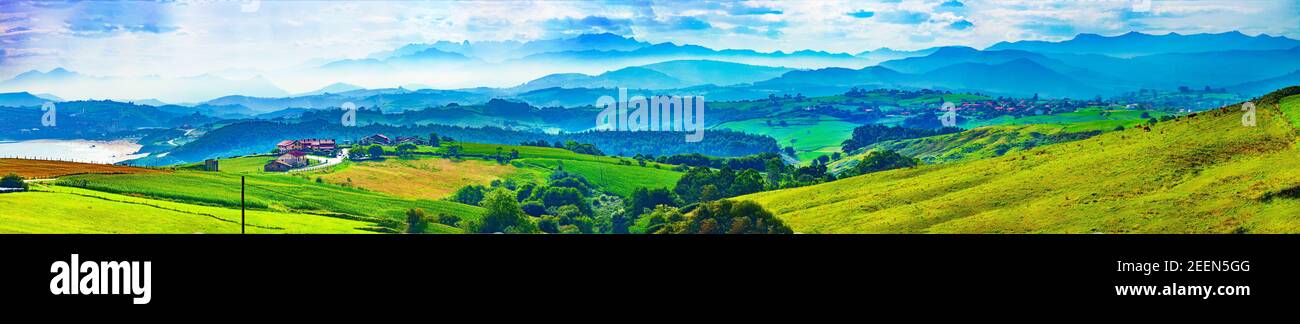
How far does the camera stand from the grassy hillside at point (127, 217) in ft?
133

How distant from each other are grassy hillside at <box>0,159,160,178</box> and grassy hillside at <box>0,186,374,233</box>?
6.38 metres

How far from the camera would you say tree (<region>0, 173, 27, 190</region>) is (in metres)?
47.8

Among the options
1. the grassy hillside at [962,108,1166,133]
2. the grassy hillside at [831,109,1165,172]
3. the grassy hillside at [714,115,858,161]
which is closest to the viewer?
the grassy hillside at [831,109,1165,172]

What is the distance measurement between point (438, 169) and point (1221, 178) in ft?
208

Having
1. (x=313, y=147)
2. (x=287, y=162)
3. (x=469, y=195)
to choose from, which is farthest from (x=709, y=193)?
(x=313, y=147)

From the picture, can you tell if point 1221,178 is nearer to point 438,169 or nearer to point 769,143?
point 438,169

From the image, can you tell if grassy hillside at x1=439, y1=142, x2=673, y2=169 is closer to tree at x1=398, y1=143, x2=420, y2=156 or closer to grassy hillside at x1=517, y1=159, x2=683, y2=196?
tree at x1=398, y1=143, x2=420, y2=156

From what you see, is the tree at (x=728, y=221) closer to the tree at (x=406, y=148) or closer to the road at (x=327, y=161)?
the road at (x=327, y=161)

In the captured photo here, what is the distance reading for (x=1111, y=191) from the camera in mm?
50375

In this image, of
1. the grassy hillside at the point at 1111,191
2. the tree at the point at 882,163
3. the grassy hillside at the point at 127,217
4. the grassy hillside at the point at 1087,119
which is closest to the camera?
the grassy hillside at the point at 127,217

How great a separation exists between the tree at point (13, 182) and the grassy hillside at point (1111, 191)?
38.1 meters

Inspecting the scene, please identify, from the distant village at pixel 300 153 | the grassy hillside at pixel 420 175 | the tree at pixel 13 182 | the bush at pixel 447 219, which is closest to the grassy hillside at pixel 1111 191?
the bush at pixel 447 219

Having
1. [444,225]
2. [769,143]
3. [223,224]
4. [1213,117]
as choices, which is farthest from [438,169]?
[769,143]

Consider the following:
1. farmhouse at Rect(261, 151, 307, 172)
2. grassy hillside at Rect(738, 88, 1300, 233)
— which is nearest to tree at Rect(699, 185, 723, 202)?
grassy hillside at Rect(738, 88, 1300, 233)
